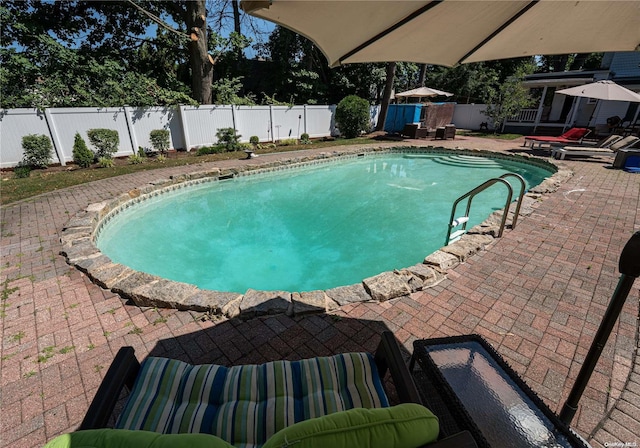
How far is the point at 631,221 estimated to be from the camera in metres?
5.34

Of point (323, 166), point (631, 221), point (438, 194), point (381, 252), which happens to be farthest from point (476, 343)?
point (323, 166)

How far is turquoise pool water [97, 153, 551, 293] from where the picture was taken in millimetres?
5535

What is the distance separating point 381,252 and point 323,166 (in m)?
6.61

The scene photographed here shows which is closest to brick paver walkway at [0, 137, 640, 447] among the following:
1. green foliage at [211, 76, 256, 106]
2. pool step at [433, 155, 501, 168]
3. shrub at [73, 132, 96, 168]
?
shrub at [73, 132, 96, 168]

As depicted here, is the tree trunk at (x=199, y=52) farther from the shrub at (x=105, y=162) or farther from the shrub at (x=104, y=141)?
the shrub at (x=105, y=162)

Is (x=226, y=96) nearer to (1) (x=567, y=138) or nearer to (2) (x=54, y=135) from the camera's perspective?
(2) (x=54, y=135)

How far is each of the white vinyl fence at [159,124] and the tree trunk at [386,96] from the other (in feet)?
10.9

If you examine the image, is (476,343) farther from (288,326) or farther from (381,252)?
(381,252)

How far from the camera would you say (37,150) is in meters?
9.01

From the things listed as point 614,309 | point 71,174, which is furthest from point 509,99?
point 71,174

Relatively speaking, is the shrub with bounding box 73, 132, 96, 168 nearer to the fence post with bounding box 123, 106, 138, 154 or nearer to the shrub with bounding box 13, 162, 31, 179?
the shrub with bounding box 13, 162, 31, 179

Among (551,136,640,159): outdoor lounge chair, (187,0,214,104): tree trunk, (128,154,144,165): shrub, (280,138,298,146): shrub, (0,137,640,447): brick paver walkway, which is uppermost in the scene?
(187,0,214,104): tree trunk

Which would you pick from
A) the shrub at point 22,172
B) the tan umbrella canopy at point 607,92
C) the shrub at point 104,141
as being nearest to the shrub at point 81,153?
the shrub at point 104,141

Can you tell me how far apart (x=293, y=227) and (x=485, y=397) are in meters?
5.84
